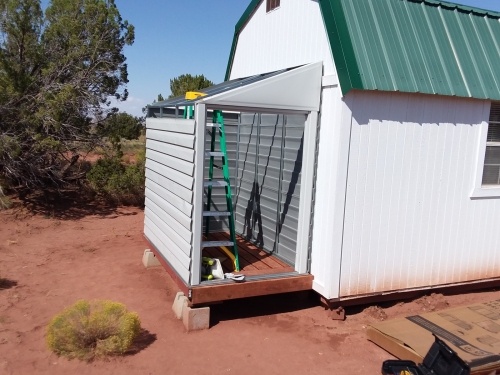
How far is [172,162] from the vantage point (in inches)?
238

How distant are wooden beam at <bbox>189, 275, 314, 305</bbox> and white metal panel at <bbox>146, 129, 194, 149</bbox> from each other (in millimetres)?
1624

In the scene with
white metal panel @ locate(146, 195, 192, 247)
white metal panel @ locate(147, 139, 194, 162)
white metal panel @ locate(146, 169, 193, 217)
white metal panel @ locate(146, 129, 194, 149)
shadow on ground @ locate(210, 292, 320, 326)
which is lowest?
shadow on ground @ locate(210, 292, 320, 326)

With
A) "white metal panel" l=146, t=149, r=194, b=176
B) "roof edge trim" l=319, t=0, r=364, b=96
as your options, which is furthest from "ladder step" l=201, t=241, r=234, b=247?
"roof edge trim" l=319, t=0, r=364, b=96

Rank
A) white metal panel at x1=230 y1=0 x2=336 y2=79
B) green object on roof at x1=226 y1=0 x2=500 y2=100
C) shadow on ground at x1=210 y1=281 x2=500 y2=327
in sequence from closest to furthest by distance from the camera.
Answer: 1. green object on roof at x1=226 y1=0 x2=500 y2=100
2. white metal panel at x1=230 y1=0 x2=336 y2=79
3. shadow on ground at x1=210 y1=281 x2=500 y2=327

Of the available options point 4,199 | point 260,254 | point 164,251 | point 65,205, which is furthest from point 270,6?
point 65,205

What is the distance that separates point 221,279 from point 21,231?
6.31 m

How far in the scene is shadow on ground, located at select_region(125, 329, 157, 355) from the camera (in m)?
4.92

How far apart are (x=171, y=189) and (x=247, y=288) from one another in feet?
5.30

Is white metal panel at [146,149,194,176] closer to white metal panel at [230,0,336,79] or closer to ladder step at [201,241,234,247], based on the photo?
ladder step at [201,241,234,247]

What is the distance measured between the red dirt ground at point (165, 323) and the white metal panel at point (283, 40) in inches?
119

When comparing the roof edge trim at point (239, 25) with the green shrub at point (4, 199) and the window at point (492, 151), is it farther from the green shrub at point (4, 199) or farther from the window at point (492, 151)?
the green shrub at point (4, 199)

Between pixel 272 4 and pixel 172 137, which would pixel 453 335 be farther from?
pixel 272 4

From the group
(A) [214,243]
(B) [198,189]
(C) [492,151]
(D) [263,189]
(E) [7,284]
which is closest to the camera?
(B) [198,189]

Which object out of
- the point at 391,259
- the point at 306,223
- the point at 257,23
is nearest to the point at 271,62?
the point at 257,23
